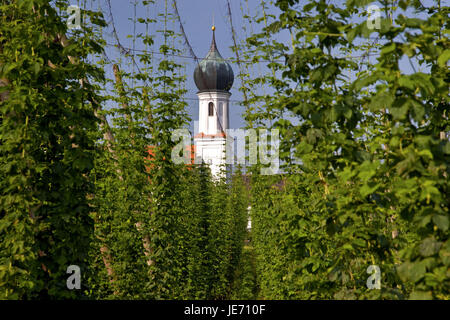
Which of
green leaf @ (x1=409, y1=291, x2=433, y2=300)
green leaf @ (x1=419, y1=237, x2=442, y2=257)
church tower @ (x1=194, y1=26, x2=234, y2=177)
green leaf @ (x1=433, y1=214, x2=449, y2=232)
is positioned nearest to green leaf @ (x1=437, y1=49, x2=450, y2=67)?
green leaf @ (x1=433, y1=214, x2=449, y2=232)

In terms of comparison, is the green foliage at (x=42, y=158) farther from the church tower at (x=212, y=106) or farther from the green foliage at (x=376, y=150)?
the church tower at (x=212, y=106)

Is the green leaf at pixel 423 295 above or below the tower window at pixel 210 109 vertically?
below

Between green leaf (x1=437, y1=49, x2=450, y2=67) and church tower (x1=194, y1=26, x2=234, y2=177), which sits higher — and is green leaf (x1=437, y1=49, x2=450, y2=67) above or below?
below

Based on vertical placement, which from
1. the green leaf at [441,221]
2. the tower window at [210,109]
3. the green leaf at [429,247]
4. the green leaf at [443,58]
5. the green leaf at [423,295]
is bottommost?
the green leaf at [423,295]

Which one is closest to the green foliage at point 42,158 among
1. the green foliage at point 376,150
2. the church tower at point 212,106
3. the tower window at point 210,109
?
the green foliage at point 376,150

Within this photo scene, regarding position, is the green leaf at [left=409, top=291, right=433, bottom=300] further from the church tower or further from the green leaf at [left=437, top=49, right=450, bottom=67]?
the church tower

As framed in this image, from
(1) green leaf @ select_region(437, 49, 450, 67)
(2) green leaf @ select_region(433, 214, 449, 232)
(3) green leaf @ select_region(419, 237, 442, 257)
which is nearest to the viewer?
(2) green leaf @ select_region(433, 214, 449, 232)

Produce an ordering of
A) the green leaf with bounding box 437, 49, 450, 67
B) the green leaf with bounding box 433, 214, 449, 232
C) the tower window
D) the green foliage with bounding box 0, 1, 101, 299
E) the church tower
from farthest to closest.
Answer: the tower window → the church tower → the green foliage with bounding box 0, 1, 101, 299 → the green leaf with bounding box 437, 49, 450, 67 → the green leaf with bounding box 433, 214, 449, 232

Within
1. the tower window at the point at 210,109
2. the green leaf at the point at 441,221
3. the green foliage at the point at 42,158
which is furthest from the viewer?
the tower window at the point at 210,109

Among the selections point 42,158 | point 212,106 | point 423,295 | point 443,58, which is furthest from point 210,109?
point 423,295

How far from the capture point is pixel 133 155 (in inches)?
298

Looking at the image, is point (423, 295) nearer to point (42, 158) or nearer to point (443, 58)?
point (443, 58)

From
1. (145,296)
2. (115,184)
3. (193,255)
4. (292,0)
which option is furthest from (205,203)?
(292,0)

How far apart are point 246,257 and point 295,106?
1755 cm
